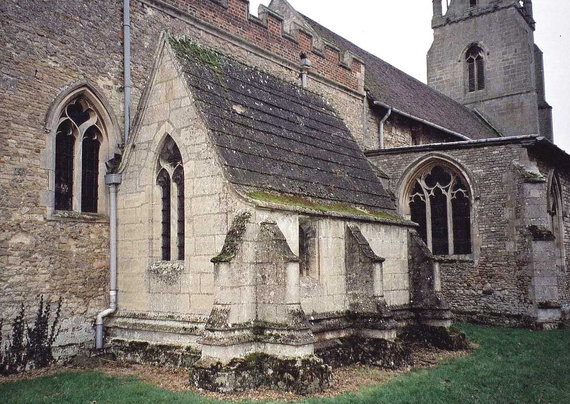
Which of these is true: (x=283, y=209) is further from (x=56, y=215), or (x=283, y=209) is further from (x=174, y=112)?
(x=56, y=215)

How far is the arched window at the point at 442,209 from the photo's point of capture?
1692cm

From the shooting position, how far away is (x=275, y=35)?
15383 millimetres

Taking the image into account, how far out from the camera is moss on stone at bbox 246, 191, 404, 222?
8617 mm

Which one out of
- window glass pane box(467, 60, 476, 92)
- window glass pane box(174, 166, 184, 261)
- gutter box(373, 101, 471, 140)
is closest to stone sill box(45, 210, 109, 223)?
window glass pane box(174, 166, 184, 261)

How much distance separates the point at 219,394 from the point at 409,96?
19233mm

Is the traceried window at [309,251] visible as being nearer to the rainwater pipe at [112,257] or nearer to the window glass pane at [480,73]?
the rainwater pipe at [112,257]

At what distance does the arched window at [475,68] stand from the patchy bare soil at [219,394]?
26058 mm

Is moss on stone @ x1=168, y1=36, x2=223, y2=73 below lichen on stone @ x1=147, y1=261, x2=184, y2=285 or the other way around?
the other way around

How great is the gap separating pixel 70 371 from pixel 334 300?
450cm

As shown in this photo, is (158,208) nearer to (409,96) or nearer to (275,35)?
(275,35)

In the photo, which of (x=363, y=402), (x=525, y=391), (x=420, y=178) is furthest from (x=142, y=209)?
(x=420, y=178)

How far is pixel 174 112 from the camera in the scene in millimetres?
9289

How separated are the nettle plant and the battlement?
6862mm

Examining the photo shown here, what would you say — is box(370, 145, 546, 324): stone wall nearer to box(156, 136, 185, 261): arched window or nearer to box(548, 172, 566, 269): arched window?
box(548, 172, 566, 269): arched window
